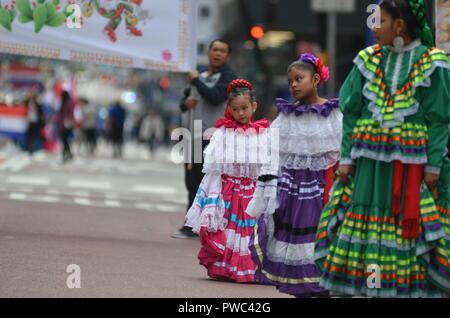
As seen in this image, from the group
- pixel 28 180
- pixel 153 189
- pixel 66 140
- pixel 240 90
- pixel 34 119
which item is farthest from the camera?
pixel 34 119

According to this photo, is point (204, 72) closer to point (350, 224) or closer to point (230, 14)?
point (350, 224)

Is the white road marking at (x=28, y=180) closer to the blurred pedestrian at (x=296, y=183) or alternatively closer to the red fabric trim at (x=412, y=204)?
the blurred pedestrian at (x=296, y=183)

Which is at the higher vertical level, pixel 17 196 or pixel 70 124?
pixel 70 124

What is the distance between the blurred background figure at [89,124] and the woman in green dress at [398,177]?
94.0 feet

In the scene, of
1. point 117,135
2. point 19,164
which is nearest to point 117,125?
point 117,135

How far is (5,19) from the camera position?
38.1 feet

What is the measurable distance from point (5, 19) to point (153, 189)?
9.31 metres

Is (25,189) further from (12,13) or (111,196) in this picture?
(12,13)

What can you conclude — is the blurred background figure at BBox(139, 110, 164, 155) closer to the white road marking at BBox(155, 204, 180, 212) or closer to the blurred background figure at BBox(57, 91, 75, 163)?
the blurred background figure at BBox(57, 91, 75, 163)

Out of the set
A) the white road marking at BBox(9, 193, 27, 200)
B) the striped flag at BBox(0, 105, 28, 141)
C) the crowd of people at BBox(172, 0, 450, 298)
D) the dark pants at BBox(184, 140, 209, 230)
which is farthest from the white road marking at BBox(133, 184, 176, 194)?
the striped flag at BBox(0, 105, 28, 141)

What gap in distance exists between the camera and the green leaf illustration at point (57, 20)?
1180 cm

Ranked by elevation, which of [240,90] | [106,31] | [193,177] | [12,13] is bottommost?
[193,177]

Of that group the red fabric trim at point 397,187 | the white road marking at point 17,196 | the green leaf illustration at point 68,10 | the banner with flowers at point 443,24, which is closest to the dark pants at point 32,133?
the white road marking at point 17,196

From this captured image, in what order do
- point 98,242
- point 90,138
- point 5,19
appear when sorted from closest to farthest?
point 98,242
point 5,19
point 90,138
